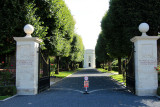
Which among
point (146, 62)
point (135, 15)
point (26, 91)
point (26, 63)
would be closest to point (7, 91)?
point (26, 91)

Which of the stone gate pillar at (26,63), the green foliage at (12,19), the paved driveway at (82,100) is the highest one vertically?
the green foliage at (12,19)

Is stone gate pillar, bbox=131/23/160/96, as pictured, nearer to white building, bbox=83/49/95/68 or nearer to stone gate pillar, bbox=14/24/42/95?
stone gate pillar, bbox=14/24/42/95

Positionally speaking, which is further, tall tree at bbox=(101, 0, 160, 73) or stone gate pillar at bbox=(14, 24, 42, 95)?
tall tree at bbox=(101, 0, 160, 73)

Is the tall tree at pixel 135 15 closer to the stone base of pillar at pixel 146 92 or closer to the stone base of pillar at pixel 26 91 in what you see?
the stone base of pillar at pixel 146 92

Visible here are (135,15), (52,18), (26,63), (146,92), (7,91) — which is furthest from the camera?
(52,18)

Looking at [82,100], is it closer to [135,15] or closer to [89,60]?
[135,15]

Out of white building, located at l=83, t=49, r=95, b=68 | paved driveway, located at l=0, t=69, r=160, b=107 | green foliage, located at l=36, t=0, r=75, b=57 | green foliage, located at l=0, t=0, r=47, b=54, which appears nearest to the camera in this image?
paved driveway, located at l=0, t=69, r=160, b=107

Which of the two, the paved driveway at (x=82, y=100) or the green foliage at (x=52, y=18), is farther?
the green foliage at (x=52, y=18)

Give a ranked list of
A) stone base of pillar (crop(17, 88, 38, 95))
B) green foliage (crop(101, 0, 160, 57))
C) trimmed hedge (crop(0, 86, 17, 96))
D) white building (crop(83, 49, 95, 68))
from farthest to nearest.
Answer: white building (crop(83, 49, 95, 68)) → green foliage (crop(101, 0, 160, 57)) → stone base of pillar (crop(17, 88, 38, 95)) → trimmed hedge (crop(0, 86, 17, 96))

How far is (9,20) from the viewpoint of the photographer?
12570 mm

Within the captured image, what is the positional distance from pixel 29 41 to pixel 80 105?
16.0ft

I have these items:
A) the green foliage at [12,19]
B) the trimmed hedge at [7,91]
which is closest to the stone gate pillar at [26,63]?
the trimmed hedge at [7,91]

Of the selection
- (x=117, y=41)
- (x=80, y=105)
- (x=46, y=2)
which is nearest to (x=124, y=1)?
(x=117, y=41)

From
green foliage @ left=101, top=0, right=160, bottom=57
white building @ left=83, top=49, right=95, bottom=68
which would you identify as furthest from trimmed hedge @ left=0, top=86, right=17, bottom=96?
white building @ left=83, top=49, right=95, bottom=68
